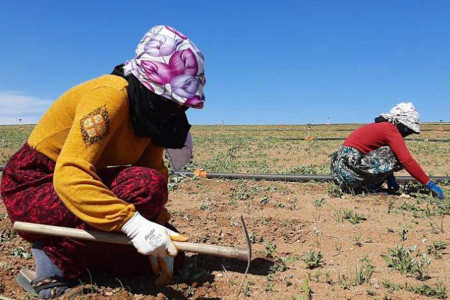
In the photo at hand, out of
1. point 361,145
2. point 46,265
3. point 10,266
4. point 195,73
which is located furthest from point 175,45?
point 361,145

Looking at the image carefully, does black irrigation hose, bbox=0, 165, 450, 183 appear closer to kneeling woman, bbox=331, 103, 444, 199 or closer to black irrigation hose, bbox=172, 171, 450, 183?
black irrigation hose, bbox=172, 171, 450, 183

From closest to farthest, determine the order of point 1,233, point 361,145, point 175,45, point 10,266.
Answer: point 175,45, point 10,266, point 1,233, point 361,145

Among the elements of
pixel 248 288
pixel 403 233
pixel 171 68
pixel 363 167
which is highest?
pixel 171 68

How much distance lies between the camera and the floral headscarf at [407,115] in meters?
5.41

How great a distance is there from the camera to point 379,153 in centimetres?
557

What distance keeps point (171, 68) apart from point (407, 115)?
4.00 meters

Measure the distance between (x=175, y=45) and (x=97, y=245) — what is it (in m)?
1.22

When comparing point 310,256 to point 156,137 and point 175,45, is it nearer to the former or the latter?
point 156,137

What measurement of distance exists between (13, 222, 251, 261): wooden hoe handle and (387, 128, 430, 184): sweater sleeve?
363cm

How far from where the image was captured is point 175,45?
7.76 feet

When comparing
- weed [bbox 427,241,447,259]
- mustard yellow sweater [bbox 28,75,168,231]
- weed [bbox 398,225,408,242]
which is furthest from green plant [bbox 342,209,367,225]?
mustard yellow sweater [bbox 28,75,168,231]

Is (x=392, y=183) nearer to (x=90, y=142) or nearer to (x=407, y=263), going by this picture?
(x=407, y=263)

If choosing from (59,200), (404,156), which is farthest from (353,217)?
(59,200)

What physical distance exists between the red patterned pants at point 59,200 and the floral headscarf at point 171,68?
52cm
